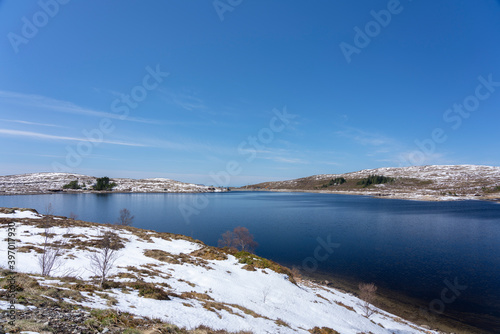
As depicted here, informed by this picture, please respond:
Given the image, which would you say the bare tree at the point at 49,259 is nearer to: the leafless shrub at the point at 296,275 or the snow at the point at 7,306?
the snow at the point at 7,306

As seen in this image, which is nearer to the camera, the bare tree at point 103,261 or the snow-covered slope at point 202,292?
the snow-covered slope at point 202,292

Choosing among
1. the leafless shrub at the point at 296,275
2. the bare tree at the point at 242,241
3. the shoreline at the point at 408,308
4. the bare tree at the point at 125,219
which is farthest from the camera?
the bare tree at the point at 125,219

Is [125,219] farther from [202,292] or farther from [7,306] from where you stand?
[7,306]

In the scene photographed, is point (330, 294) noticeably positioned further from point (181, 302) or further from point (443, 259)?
point (443, 259)

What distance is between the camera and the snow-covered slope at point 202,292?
12.5 m

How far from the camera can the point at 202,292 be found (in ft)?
59.9

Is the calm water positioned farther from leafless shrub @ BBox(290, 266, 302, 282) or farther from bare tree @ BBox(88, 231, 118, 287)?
bare tree @ BBox(88, 231, 118, 287)

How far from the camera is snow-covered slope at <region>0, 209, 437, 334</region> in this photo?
1254 cm

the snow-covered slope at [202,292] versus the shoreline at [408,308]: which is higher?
the snow-covered slope at [202,292]

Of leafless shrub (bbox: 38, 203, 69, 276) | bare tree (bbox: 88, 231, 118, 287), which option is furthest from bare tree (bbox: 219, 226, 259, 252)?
leafless shrub (bbox: 38, 203, 69, 276)

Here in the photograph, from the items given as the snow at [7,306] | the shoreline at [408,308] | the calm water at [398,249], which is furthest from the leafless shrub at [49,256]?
the calm water at [398,249]

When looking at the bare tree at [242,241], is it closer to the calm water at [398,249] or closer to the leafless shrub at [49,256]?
the calm water at [398,249]

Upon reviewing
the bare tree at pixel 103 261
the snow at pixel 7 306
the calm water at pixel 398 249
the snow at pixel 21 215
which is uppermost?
the snow at pixel 21 215

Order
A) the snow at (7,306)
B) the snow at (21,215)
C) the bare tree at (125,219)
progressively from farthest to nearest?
1. the bare tree at (125,219)
2. the snow at (21,215)
3. the snow at (7,306)
